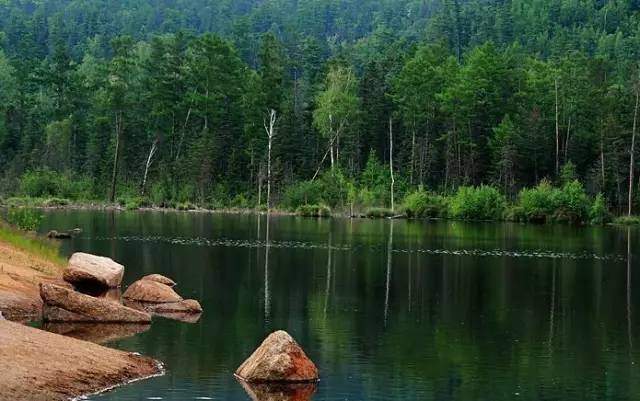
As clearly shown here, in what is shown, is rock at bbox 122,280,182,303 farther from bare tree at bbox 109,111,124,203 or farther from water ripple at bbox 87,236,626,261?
bare tree at bbox 109,111,124,203

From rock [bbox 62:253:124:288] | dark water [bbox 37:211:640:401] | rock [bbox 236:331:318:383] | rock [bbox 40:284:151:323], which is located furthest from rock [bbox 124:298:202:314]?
rock [bbox 236:331:318:383]

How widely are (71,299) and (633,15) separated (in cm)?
17589

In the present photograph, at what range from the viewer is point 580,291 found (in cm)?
4291

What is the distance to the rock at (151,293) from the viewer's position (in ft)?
112

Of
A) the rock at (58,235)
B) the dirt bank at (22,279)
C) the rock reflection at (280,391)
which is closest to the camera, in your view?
the rock reflection at (280,391)

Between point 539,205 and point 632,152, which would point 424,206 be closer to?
point 539,205

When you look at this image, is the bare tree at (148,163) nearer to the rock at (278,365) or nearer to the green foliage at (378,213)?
the green foliage at (378,213)

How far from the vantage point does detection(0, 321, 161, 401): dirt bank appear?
746 inches

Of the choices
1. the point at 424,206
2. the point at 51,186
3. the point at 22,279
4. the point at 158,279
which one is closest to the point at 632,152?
the point at 424,206

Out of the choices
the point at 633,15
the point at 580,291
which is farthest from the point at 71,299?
the point at 633,15

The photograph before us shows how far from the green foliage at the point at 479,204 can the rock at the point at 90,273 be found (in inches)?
2788

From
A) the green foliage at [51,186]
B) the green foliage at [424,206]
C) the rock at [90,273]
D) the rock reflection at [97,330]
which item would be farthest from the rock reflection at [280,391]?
the green foliage at [51,186]

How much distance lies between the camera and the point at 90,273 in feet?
111

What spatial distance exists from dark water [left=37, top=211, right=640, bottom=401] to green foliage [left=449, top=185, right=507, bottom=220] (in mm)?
29828
